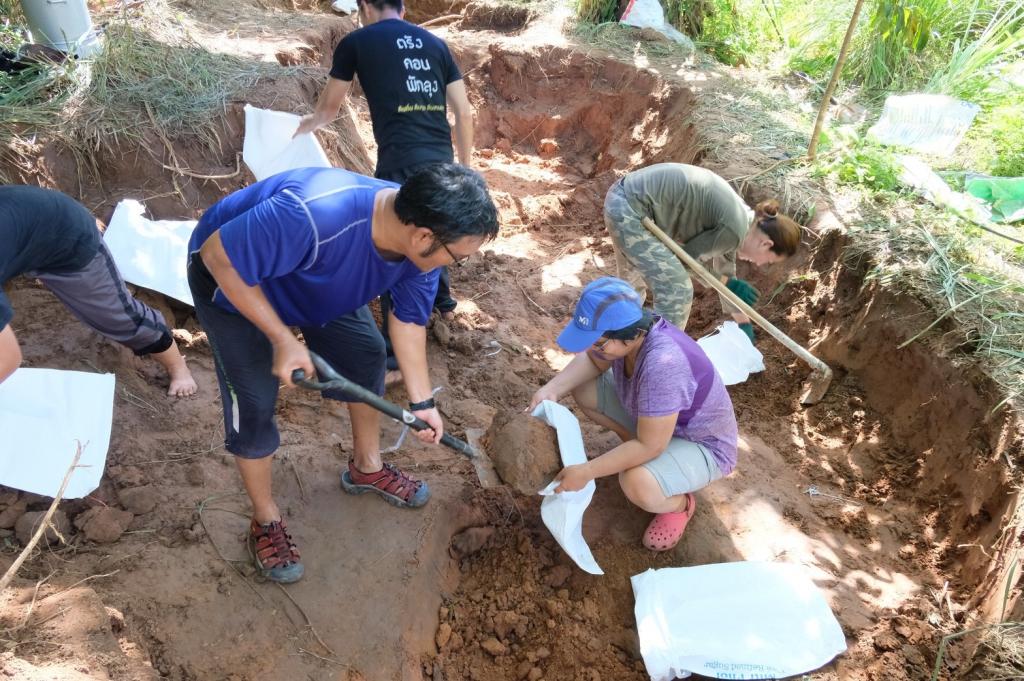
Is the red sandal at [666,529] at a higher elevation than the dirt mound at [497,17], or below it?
below

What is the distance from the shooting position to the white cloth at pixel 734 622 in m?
2.15

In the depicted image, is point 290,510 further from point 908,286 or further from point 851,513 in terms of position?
point 908,286

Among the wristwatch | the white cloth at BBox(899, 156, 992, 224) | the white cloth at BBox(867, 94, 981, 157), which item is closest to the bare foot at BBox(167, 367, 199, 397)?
the wristwatch

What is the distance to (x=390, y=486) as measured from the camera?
2.54 metres

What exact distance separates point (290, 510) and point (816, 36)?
6039mm

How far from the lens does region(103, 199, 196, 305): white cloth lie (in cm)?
326

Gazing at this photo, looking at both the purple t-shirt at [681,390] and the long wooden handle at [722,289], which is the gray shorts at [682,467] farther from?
the long wooden handle at [722,289]

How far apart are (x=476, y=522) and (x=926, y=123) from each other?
4302 mm

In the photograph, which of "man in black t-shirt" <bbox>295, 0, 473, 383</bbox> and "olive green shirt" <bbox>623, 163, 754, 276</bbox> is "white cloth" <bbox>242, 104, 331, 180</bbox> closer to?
"man in black t-shirt" <bbox>295, 0, 473, 383</bbox>

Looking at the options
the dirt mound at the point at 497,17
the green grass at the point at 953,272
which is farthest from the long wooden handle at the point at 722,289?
the dirt mound at the point at 497,17

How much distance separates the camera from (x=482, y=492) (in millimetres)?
2723

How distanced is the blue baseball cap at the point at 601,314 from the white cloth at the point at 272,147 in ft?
7.50

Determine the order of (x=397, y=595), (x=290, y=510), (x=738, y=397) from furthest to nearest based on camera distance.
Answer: (x=738, y=397), (x=290, y=510), (x=397, y=595)

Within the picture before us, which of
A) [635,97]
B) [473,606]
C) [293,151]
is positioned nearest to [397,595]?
[473,606]
